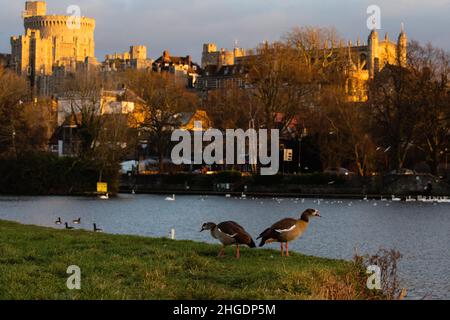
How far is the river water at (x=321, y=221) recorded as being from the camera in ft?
88.5

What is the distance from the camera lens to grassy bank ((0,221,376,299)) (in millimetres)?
12625

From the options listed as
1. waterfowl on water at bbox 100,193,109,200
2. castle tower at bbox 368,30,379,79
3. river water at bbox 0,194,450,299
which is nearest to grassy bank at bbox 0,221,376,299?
river water at bbox 0,194,450,299

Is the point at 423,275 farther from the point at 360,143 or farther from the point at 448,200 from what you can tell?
the point at 360,143

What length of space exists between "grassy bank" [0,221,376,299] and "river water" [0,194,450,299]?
4248 mm

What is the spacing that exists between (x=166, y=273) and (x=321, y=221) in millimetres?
31263

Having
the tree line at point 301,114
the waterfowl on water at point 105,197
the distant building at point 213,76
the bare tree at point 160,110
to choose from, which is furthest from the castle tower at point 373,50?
the waterfowl on water at point 105,197

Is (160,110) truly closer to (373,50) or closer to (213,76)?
(373,50)

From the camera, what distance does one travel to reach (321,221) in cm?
4569

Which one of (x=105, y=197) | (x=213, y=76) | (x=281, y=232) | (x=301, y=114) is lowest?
(x=105, y=197)

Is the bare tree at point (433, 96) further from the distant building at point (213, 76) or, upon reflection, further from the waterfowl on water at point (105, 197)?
the distant building at point (213, 76)

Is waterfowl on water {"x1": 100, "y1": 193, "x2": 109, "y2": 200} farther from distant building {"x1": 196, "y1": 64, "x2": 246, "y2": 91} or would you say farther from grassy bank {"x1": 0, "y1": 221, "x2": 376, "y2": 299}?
distant building {"x1": 196, "y1": 64, "x2": 246, "y2": 91}

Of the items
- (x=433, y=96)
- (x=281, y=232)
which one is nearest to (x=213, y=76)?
(x=433, y=96)

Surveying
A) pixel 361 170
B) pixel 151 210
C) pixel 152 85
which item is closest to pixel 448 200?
pixel 361 170

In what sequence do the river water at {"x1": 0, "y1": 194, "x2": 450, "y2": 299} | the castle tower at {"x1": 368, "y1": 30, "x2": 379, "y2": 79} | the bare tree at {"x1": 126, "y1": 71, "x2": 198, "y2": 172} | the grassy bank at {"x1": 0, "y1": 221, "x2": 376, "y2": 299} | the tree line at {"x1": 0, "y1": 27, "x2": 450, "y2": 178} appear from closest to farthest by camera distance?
1. the grassy bank at {"x1": 0, "y1": 221, "x2": 376, "y2": 299}
2. the river water at {"x1": 0, "y1": 194, "x2": 450, "y2": 299}
3. the tree line at {"x1": 0, "y1": 27, "x2": 450, "y2": 178}
4. the bare tree at {"x1": 126, "y1": 71, "x2": 198, "y2": 172}
5. the castle tower at {"x1": 368, "y1": 30, "x2": 379, "y2": 79}
